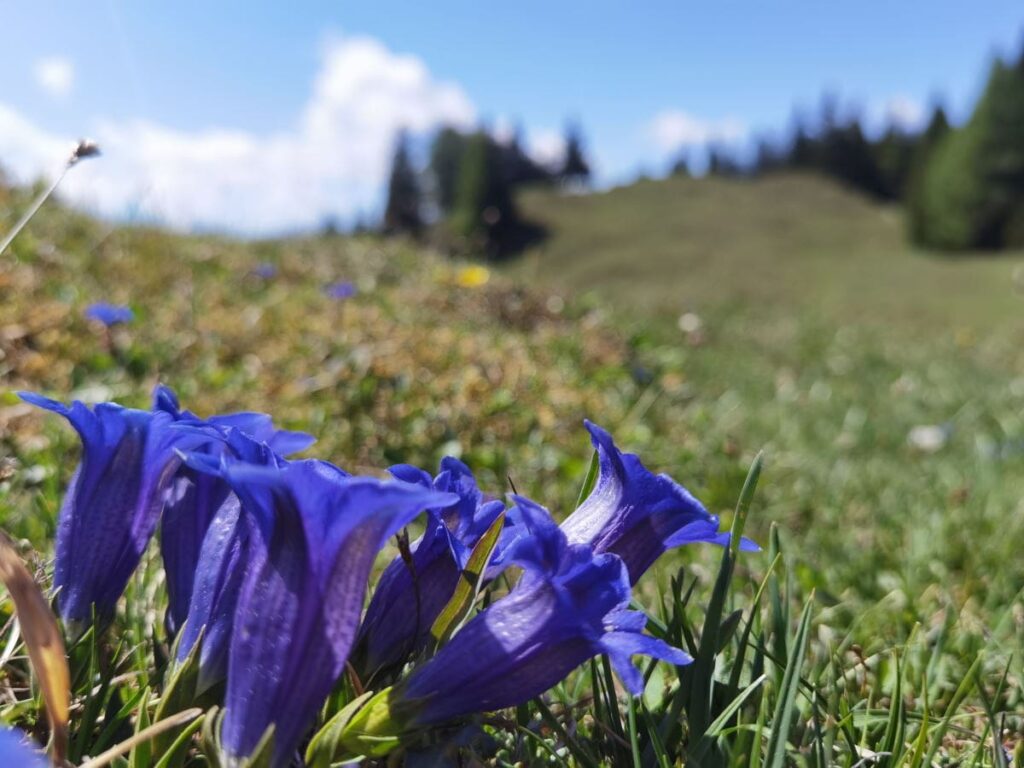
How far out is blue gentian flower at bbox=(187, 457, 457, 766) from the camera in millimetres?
885

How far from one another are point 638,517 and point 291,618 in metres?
0.42

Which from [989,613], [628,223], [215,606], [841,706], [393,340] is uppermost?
[628,223]

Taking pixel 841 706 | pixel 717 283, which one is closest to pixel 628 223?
pixel 717 283

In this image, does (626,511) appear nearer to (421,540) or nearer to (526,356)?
(421,540)

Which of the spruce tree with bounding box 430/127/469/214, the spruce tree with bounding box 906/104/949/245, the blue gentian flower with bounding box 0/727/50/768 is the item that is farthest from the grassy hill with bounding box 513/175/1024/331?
the blue gentian flower with bounding box 0/727/50/768

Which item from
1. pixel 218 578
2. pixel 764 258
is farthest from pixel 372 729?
pixel 764 258

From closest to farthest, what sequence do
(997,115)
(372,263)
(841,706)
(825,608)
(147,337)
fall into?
(841,706) → (825,608) → (147,337) → (372,263) → (997,115)

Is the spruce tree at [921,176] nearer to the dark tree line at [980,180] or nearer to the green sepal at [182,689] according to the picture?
the dark tree line at [980,180]

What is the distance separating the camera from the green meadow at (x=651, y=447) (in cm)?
121

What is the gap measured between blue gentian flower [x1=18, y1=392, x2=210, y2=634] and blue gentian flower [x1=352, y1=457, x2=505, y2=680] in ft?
1.08

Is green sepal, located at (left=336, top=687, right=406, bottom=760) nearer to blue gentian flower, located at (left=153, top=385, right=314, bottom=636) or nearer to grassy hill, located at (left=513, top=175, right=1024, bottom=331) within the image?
blue gentian flower, located at (left=153, top=385, right=314, bottom=636)

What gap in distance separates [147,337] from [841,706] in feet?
11.0

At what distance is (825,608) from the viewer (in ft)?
7.18

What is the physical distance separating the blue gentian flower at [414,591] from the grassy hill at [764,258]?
593cm
